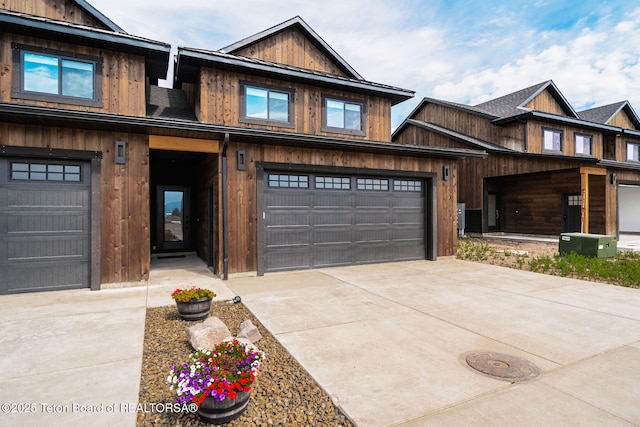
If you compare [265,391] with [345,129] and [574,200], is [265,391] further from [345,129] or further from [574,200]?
[574,200]

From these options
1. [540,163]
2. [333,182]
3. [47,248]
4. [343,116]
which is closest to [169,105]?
[343,116]

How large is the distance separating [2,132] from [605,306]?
1049 centimetres

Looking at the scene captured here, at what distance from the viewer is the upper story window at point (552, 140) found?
675 inches

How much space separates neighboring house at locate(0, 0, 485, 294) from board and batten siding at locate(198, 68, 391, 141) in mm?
40

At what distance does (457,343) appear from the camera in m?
3.72

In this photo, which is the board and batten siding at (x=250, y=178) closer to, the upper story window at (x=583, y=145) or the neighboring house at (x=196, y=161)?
the neighboring house at (x=196, y=161)

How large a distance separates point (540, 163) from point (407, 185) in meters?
8.94

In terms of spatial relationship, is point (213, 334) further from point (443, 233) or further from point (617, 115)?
point (617, 115)

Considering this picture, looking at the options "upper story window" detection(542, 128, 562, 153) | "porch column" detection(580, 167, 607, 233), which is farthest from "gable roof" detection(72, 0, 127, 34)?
"upper story window" detection(542, 128, 562, 153)

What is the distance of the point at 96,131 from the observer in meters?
6.25

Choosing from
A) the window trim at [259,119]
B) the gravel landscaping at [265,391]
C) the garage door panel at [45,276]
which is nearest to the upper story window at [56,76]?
the window trim at [259,119]

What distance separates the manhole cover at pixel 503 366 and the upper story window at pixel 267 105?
773 centimetres

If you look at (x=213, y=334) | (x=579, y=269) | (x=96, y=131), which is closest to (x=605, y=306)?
(x=579, y=269)

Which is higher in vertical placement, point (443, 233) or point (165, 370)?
point (443, 233)
